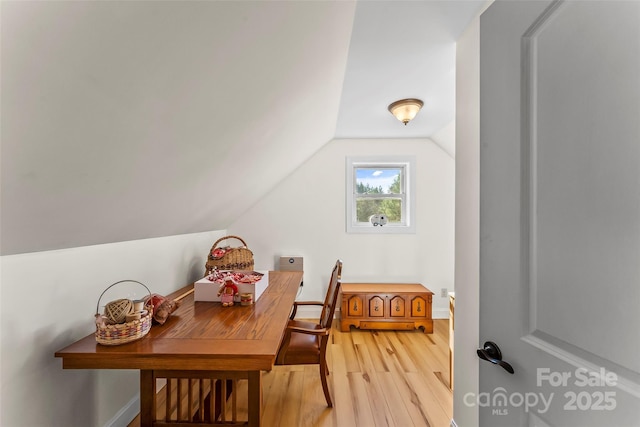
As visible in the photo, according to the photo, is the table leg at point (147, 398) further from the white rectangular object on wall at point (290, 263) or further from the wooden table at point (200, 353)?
the white rectangular object on wall at point (290, 263)

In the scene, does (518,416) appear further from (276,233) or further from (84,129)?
(276,233)

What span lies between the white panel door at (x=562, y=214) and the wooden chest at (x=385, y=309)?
2.36m

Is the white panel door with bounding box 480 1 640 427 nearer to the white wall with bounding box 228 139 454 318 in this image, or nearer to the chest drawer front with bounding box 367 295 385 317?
the chest drawer front with bounding box 367 295 385 317

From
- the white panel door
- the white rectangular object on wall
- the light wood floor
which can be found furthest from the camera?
the white rectangular object on wall

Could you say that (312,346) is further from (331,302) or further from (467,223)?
(467,223)

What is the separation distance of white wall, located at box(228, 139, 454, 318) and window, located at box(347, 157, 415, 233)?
0.13m

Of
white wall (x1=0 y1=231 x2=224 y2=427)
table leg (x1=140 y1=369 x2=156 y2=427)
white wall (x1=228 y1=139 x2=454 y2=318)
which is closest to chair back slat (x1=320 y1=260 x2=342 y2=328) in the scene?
table leg (x1=140 y1=369 x2=156 y2=427)

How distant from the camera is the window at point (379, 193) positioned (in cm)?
368

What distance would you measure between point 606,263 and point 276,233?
130 inches

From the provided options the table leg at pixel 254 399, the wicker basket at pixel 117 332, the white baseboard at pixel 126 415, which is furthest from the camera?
the white baseboard at pixel 126 415

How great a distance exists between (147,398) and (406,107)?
2671mm

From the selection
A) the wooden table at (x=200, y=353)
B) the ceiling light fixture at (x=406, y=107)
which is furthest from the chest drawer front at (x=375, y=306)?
the ceiling light fixture at (x=406, y=107)

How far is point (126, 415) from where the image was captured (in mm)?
1707

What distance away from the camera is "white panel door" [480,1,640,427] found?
1.82 feet
